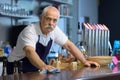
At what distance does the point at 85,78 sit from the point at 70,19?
14.9 ft

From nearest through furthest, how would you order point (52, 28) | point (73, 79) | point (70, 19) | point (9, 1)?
point (73, 79), point (52, 28), point (9, 1), point (70, 19)

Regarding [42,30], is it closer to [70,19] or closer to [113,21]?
[70,19]

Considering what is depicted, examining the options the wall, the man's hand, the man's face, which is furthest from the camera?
the wall

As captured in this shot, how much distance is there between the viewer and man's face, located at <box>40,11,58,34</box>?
250 cm

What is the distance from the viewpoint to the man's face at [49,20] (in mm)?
2496

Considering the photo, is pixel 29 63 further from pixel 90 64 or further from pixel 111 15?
pixel 111 15

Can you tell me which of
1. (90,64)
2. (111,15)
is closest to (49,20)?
(90,64)

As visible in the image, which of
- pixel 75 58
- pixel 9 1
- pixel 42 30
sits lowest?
pixel 75 58

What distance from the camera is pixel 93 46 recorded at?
3391 mm

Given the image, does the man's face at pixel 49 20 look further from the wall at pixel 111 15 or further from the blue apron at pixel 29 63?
the wall at pixel 111 15

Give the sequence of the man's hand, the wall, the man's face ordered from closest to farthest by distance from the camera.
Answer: the man's face
the man's hand
the wall

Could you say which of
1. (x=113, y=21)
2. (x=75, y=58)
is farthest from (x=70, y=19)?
(x=75, y=58)

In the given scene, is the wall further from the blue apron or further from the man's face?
the man's face

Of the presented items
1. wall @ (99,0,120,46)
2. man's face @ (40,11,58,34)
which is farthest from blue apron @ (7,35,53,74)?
wall @ (99,0,120,46)
